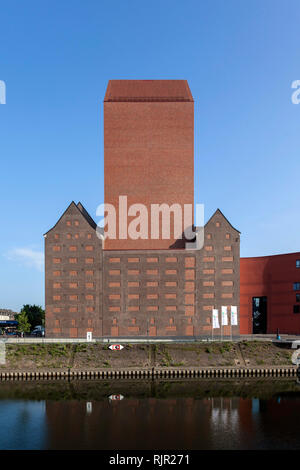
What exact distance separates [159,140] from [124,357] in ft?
164

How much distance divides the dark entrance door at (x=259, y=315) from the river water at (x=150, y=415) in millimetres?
Answer: 34426

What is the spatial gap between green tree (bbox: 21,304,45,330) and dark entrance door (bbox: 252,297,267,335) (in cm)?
6246

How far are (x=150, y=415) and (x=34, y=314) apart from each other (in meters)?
84.3

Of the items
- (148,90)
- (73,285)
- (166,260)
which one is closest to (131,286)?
(166,260)

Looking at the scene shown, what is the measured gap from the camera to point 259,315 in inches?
3996

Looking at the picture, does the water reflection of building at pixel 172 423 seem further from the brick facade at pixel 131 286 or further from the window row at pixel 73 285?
the window row at pixel 73 285

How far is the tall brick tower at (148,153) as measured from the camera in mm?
93750

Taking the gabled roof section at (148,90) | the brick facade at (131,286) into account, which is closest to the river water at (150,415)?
the brick facade at (131,286)

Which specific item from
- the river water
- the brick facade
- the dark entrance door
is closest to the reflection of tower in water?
the river water

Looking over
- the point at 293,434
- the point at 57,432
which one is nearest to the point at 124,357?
the point at 57,432

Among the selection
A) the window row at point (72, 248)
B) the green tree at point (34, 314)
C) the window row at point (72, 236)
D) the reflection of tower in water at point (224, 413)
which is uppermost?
the window row at point (72, 236)

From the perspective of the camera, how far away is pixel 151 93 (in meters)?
96.9
